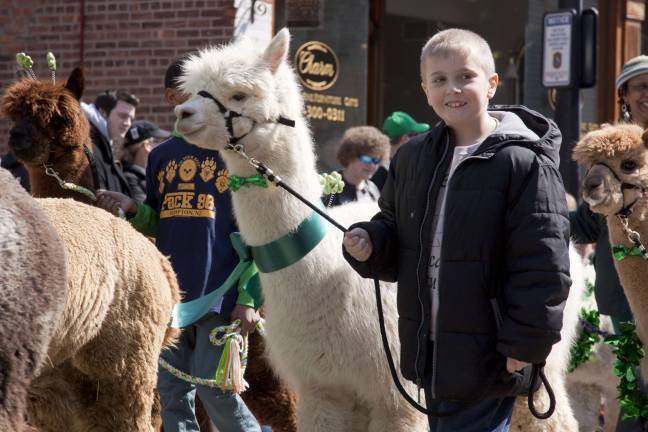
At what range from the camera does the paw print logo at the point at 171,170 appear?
490cm

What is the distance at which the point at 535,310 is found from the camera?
3.02 m

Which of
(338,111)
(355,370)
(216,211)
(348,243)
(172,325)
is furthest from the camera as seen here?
(338,111)

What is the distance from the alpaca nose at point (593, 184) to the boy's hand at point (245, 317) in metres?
1.60

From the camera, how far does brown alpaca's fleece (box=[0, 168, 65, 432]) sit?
9.40 ft

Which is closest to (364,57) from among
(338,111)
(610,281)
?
(338,111)

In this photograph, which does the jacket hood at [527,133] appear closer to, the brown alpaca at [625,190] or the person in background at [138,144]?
the brown alpaca at [625,190]

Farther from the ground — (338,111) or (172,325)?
(338,111)

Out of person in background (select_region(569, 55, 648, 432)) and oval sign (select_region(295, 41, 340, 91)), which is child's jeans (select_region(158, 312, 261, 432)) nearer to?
person in background (select_region(569, 55, 648, 432))

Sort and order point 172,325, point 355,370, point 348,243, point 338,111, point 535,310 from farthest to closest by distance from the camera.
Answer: point 338,111 < point 172,325 < point 355,370 < point 348,243 < point 535,310

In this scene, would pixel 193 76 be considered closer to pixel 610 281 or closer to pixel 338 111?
pixel 610 281

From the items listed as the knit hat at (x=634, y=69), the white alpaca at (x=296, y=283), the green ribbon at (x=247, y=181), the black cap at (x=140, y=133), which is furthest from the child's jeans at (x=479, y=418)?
the black cap at (x=140, y=133)

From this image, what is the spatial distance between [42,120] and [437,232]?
2.25 metres

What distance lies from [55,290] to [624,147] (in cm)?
229

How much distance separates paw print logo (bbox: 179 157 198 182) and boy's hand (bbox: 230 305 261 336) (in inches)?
25.7
